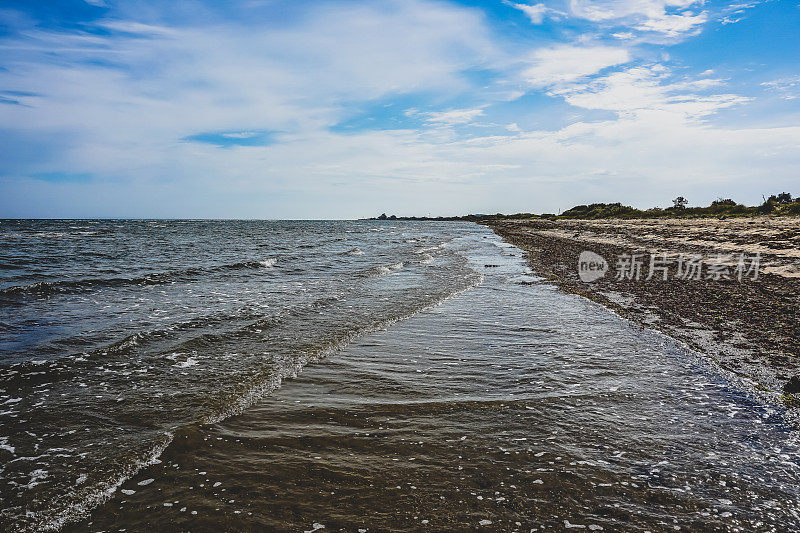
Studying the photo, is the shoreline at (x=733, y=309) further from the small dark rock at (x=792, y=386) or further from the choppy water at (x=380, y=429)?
the choppy water at (x=380, y=429)

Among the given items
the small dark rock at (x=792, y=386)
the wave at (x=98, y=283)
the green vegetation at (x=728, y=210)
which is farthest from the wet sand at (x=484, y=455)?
the green vegetation at (x=728, y=210)

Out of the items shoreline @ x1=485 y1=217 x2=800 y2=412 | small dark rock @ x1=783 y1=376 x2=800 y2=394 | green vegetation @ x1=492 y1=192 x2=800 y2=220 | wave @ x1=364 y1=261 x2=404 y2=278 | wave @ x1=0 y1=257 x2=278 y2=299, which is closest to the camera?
small dark rock @ x1=783 y1=376 x2=800 y2=394

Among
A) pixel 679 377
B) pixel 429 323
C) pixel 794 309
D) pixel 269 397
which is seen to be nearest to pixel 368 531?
pixel 269 397

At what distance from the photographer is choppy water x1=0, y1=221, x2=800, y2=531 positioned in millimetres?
4035

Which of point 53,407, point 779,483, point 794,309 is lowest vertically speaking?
point 53,407

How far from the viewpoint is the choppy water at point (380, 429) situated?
404 centimetres

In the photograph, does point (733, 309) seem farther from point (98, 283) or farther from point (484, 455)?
point (98, 283)

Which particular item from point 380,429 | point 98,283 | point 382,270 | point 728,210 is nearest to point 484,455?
point 380,429

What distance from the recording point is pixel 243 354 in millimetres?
9156

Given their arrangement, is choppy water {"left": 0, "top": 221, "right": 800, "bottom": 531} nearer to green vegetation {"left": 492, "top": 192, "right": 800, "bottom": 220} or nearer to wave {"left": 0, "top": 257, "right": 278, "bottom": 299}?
wave {"left": 0, "top": 257, "right": 278, "bottom": 299}

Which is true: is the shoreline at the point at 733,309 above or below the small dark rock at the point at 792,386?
above

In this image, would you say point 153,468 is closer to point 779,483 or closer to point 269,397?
point 269,397

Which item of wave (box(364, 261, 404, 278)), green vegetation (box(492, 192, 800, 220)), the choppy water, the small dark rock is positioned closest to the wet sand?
the choppy water

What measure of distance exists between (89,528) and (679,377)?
865cm
